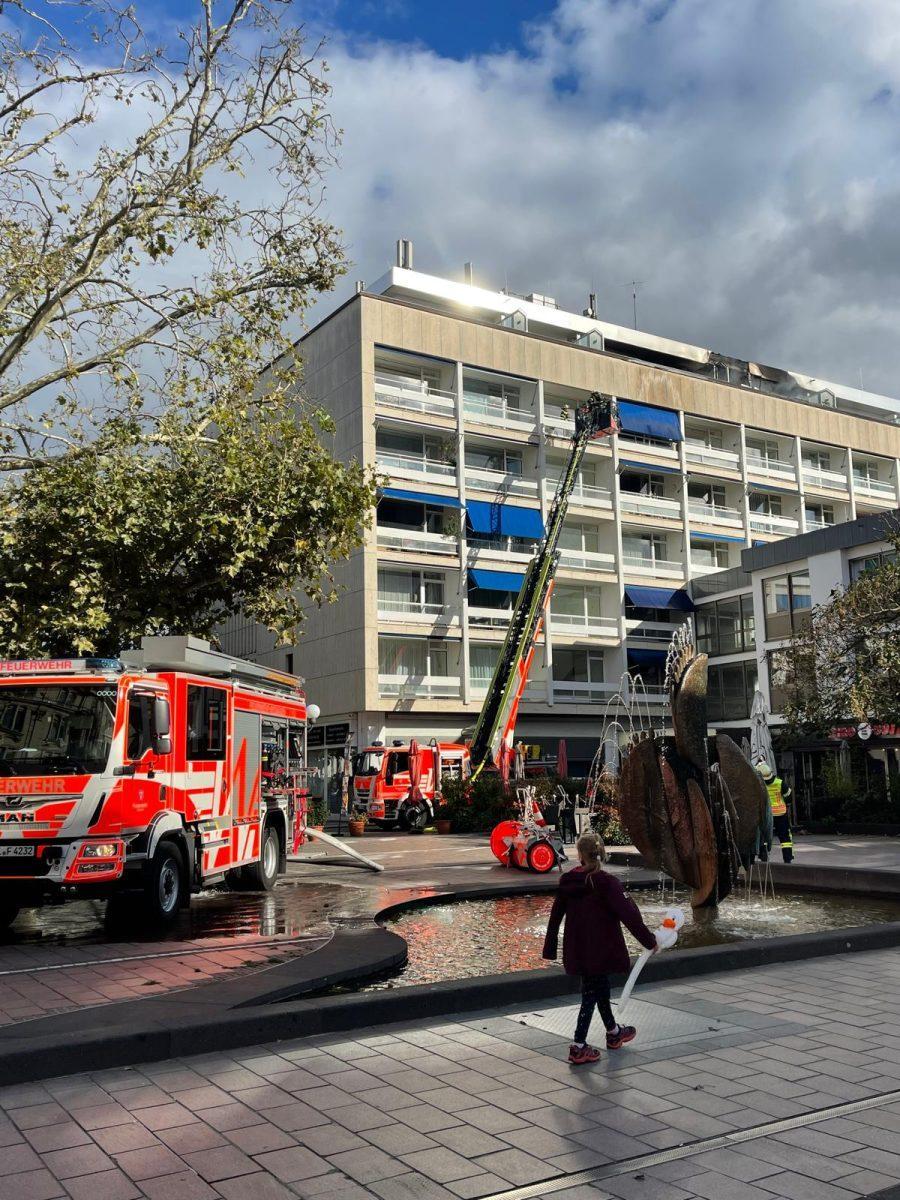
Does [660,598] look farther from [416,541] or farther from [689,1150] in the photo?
[689,1150]

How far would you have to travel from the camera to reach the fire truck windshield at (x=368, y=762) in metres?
34.8

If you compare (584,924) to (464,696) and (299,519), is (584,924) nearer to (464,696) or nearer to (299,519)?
(299,519)

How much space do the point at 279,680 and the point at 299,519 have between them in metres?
2.86

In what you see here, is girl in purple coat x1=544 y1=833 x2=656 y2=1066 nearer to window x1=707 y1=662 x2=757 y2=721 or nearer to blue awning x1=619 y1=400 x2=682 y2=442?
window x1=707 y1=662 x2=757 y2=721

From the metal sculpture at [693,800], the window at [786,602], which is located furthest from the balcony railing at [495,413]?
the metal sculpture at [693,800]

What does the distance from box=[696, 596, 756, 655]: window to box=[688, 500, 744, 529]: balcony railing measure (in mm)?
5136

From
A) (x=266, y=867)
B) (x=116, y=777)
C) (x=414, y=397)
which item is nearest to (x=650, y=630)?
(x=414, y=397)

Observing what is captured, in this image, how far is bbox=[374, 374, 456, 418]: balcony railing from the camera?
44.1 metres

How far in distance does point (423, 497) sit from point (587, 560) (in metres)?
9.41

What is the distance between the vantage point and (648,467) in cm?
5169

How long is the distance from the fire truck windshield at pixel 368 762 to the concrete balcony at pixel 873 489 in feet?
118

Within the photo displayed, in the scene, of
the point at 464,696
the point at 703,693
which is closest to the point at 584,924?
the point at 703,693

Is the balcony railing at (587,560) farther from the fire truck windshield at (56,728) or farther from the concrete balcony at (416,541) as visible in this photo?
the fire truck windshield at (56,728)

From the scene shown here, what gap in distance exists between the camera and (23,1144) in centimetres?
459
